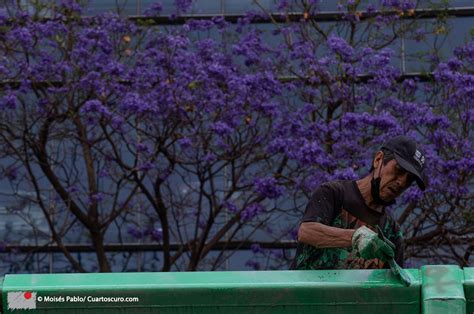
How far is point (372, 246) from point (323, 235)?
65 centimetres

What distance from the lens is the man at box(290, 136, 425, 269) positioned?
4.51m

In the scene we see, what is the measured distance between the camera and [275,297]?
3615mm

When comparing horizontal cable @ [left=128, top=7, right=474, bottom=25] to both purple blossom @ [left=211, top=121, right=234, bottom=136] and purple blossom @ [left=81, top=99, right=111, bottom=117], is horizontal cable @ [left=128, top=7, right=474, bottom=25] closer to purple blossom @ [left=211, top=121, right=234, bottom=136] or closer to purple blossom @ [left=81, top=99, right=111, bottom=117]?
purple blossom @ [left=81, top=99, right=111, bottom=117]

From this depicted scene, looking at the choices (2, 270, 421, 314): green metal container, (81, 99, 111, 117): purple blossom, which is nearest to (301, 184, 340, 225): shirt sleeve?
(2, 270, 421, 314): green metal container

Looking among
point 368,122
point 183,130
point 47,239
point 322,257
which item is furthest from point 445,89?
point 322,257

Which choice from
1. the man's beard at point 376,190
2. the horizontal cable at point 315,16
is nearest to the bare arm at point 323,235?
the man's beard at point 376,190

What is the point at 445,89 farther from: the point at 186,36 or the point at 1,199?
the point at 1,199

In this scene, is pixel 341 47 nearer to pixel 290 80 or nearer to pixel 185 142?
pixel 290 80

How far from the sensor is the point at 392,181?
4777mm

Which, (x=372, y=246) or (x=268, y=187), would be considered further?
(x=268, y=187)

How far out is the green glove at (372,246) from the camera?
3.80 m

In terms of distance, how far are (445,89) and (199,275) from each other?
9986 mm

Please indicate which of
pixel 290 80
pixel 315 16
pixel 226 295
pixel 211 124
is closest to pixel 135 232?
pixel 211 124

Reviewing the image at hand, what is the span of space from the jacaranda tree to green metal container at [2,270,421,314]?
8.23 meters
